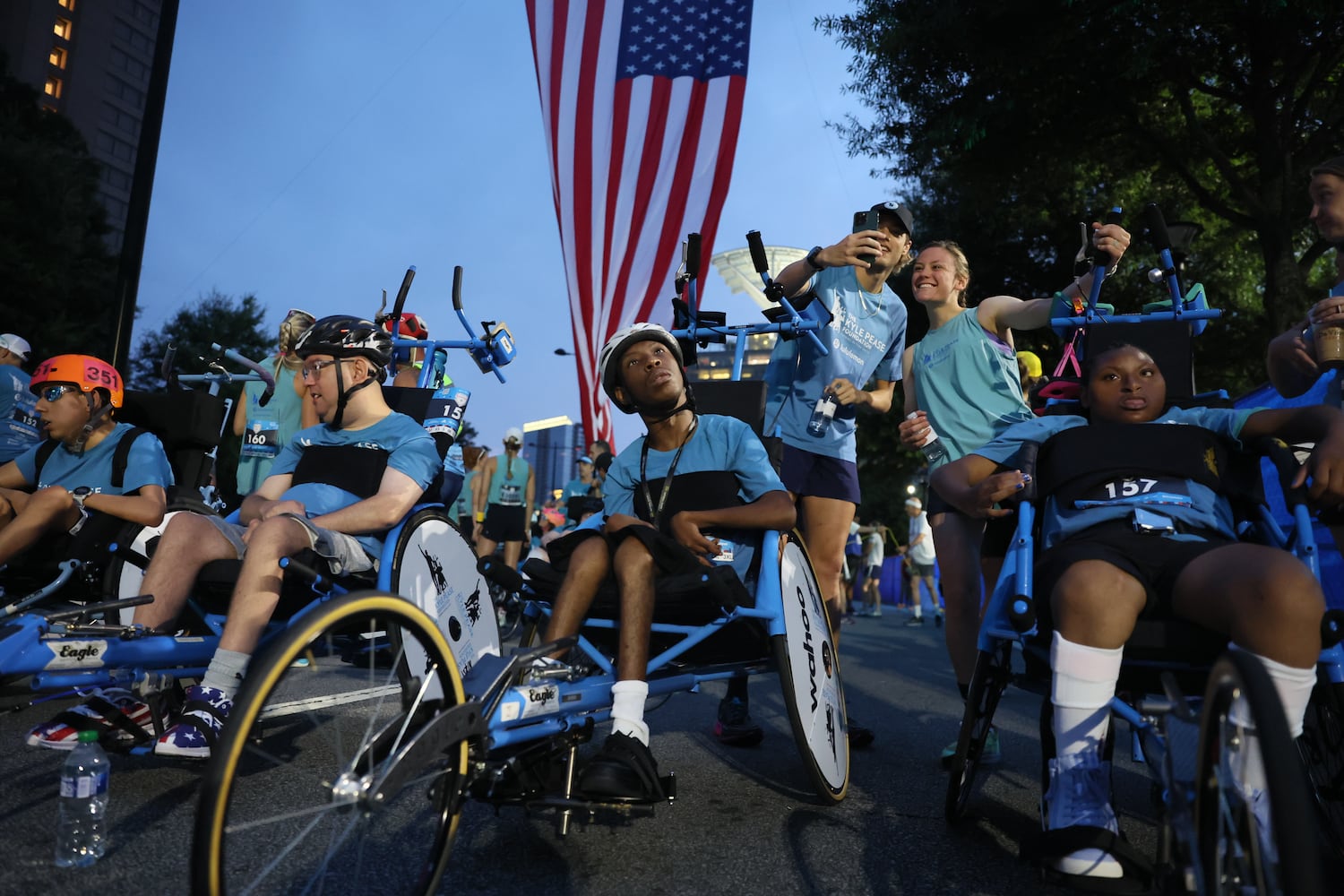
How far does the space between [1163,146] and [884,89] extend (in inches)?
148

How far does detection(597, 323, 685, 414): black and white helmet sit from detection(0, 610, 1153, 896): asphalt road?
1392 mm

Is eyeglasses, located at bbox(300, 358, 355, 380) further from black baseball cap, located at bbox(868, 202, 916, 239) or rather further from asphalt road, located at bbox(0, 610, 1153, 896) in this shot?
black baseball cap, located at bbox(868, 202, 916, 239)

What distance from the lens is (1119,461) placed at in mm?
2607

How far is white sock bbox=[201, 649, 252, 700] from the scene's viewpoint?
2.84 metres

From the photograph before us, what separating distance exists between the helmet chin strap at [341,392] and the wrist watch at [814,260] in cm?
189

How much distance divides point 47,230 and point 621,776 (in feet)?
81.0

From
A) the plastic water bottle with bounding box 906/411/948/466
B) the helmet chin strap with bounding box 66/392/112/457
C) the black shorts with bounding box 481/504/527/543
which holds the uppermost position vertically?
the plastic water bottle with bounding box 906/411/948/466

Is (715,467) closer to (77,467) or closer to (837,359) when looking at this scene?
(837,359)

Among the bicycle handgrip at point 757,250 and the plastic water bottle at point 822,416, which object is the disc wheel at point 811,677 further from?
the bicycle handgrip at point 757,250

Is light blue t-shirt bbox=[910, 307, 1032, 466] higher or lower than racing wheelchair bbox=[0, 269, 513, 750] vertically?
higher

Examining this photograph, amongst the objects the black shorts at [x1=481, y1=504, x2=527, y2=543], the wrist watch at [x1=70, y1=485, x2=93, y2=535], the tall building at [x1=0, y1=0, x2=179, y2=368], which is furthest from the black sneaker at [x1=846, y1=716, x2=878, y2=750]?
the tall building at [x1=0, y1=0, x2=179, y2=368]

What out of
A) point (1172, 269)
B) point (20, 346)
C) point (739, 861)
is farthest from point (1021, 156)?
point (739, 861)

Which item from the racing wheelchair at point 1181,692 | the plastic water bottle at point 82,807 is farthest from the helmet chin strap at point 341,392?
the racing wheelchair at point 1181,692

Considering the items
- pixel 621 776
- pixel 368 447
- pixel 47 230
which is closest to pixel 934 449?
pixel 621 776
